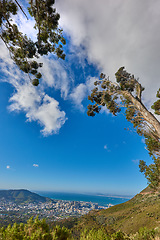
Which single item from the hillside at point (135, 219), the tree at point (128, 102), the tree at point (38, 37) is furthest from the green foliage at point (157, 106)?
the hillside at point (135, 219)

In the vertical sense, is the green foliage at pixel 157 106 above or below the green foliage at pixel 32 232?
above

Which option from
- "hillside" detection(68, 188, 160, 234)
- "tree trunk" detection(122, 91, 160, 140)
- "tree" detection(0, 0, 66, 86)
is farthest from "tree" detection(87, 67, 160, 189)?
"hillside" detection(68, 188, 160, 234)

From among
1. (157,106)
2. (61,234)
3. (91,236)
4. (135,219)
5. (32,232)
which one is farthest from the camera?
(135,219)

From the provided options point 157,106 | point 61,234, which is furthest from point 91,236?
point 157,106

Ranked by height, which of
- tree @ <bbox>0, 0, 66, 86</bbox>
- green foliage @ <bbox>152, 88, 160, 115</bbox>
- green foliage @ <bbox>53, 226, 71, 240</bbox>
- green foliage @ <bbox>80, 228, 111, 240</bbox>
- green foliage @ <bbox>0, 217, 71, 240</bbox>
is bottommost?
green foliage @ <bbox>80, 228, 111, 240</bbox>

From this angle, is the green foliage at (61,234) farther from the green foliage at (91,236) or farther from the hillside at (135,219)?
the hillside at (135,219)

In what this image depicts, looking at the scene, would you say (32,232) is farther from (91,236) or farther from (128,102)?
(128,102)

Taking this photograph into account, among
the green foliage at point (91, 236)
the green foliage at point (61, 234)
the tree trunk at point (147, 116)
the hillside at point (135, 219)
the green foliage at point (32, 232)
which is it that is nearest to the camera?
the green foliage at point (32, 232)

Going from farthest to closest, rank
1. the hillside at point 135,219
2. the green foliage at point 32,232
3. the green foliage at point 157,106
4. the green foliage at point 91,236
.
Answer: the hillside at point 135,219, the green foliage at point 157,106, the green foliage at point 91,236, the green foliage at point 32,232

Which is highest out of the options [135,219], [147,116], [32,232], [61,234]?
[147,116]

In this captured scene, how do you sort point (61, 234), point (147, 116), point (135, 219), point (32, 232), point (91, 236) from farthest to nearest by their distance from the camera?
point (135, 219)
point (147, 116)
point (91, 236)
point (61, 234)
point (32, 232)

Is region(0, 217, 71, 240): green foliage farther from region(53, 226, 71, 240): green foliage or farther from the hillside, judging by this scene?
the hillside

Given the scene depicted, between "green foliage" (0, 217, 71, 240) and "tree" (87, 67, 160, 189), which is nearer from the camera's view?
"green foliage" (0, 217, 71, 240)

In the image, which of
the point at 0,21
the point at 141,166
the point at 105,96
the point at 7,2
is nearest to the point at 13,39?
the point at 0,21
